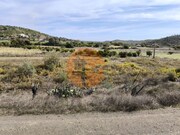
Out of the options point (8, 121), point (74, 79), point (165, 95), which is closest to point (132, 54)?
point (74, 79)

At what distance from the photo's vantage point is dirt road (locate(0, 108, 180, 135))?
932 cm

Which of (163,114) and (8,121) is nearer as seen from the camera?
(8,121)

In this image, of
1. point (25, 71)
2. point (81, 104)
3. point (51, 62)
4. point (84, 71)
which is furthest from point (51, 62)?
point (81, 104)

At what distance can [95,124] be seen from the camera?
32.7ft

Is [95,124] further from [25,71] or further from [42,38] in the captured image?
[42,38]

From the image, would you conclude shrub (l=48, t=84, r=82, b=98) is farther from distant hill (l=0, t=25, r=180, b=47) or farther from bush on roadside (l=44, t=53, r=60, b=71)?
distant hill (l=0, t=25, r=180, b=47)

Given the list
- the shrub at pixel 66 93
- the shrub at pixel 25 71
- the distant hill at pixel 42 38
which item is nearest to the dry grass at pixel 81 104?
the shrub at pixel 66 93

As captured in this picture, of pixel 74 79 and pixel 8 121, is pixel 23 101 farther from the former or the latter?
pixel 74 79

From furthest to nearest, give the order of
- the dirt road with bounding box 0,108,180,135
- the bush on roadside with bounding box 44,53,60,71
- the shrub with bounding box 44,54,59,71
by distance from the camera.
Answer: the shrub with bounding box 44,54,59,71
the bush on roadside with bounding box 44,53,60,71
the dirt road with bounding box 0,108,180,135

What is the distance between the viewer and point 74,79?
88.7 ft

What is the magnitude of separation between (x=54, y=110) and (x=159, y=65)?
105 ft

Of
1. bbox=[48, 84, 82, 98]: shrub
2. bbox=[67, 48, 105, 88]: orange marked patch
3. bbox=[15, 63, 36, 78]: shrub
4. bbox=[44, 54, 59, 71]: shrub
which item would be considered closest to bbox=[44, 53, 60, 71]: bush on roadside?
bbox=[44, 54, 59, 71]: shrub

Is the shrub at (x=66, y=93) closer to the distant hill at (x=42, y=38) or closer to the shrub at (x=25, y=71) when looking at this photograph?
the shrub at (x=25, y=71)

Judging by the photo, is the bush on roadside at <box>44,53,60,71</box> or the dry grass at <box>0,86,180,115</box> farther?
the bush on roadside at <box>44,53,60,71</box>
